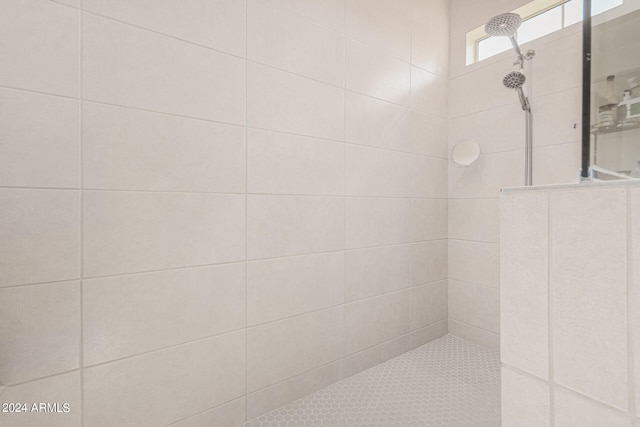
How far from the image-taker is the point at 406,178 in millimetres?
1887

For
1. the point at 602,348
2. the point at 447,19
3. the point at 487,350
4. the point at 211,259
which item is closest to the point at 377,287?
the point at 487,350

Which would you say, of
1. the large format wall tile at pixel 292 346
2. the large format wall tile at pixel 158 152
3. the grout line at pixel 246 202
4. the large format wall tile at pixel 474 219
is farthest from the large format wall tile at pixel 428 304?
the large format wall tile at pixel 158 152

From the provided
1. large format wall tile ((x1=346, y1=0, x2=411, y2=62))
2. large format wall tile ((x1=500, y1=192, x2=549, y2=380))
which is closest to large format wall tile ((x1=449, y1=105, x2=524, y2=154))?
large format wall tile ((x1=346, y1=0, x2=411, y2=62))

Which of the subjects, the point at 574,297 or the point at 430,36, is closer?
the point at 574,297

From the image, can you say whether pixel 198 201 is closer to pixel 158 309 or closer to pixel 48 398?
pixel 158 309

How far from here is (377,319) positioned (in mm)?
1754

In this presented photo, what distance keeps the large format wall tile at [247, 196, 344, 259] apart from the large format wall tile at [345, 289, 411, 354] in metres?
0.38

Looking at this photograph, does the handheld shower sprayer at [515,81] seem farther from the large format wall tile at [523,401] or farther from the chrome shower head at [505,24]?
the large format wall tile at [523,401]

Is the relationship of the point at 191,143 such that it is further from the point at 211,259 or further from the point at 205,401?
the point at 205,401

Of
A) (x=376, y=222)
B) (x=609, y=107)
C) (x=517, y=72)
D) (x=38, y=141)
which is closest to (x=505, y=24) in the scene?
(x=517, y=72)

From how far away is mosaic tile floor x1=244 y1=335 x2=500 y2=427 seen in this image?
130 centimetres

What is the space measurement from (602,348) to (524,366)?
0.11 m

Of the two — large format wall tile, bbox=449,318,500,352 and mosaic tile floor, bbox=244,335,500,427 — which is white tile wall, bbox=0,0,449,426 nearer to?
mosaic tile floor, bbox=244,335,500,427

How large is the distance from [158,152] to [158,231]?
28 centimetres
